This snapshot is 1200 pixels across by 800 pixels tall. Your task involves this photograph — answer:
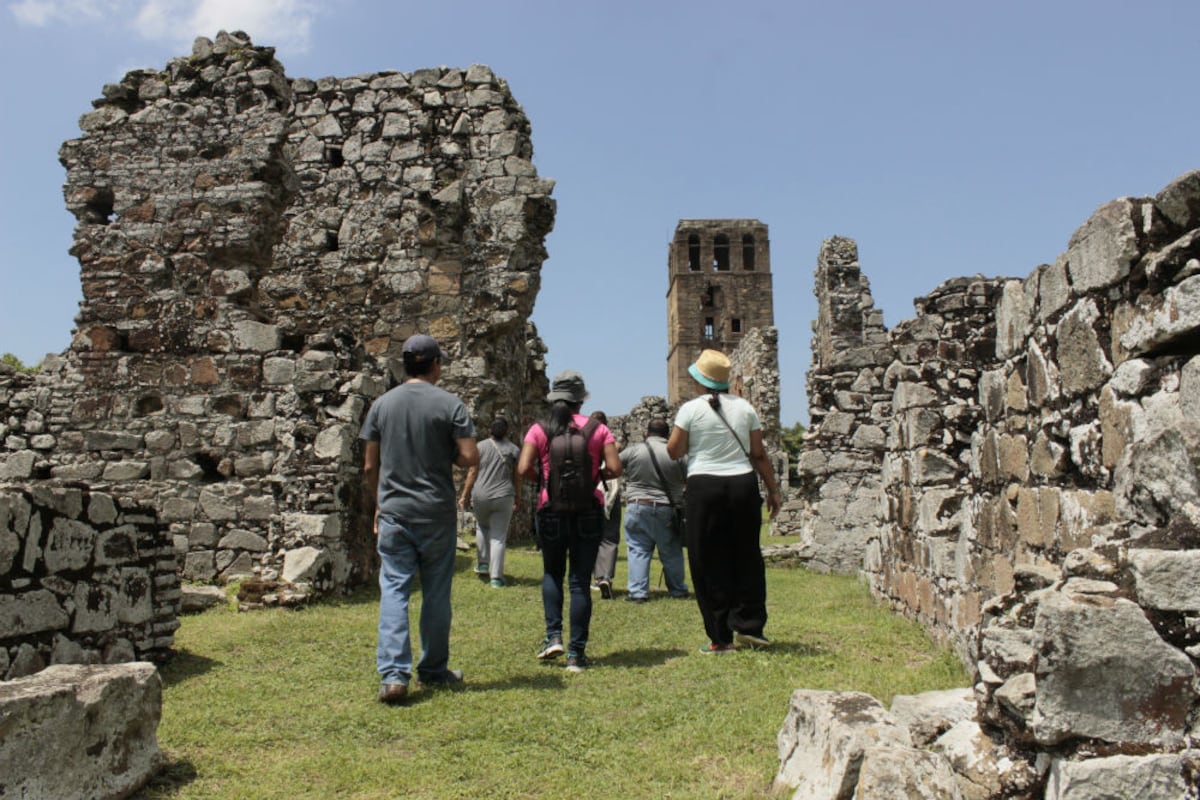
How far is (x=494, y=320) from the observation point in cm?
1134

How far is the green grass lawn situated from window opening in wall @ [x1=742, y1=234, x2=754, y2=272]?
1961 inches

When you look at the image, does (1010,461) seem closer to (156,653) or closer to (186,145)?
(156,653)

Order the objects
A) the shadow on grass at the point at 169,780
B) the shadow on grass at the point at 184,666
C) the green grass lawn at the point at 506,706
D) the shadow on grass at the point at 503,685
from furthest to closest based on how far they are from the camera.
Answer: the shadow on grass at the point at 184,666, the shadow on grass at the point at 503,685, the green grass lawn at the point at 506,706, the shadow on grass at the point at 169,780

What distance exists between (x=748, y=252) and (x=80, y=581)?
174 ft

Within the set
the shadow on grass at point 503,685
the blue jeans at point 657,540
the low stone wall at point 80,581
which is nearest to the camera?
the low stone wall at point 80,581

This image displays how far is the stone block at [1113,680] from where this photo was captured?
2209 millimetres

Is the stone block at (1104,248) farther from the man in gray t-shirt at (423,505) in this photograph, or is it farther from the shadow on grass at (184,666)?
the shadow on grass at (184,666)

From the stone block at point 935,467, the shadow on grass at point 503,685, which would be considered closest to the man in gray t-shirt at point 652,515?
the stone block at point 935,467

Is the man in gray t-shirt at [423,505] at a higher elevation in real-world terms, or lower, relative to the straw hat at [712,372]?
lower

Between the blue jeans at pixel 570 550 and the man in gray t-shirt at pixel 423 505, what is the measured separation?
0.64 m

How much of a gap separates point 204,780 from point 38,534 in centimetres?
160

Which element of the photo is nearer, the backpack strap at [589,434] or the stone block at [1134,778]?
the stone block at [1134,778]

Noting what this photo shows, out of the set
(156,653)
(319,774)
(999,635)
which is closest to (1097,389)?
(999,635)

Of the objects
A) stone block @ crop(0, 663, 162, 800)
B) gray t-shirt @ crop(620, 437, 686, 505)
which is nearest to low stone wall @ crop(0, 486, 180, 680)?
stone block @ crop(0, 663, 162, 800)
